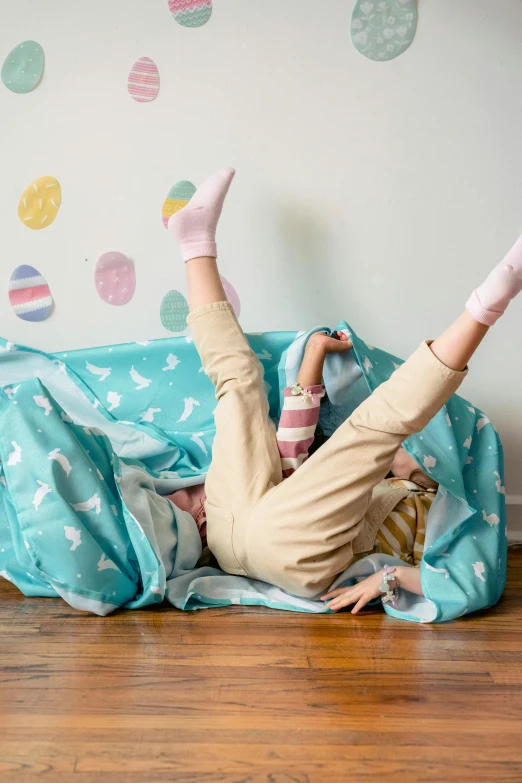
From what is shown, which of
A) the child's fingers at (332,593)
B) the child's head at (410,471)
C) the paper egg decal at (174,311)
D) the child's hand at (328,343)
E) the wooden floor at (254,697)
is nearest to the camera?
the wooden floor at (254,697)

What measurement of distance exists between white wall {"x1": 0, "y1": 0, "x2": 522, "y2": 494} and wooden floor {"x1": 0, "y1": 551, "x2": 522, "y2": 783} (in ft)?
2.47

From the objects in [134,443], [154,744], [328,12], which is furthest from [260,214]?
[154,744]

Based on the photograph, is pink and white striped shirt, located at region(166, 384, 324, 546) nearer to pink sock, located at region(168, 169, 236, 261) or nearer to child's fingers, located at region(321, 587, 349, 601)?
child's fingers, located at region(321, 587, 349, 601)

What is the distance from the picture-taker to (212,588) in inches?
52.4

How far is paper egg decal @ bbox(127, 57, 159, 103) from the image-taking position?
173cm

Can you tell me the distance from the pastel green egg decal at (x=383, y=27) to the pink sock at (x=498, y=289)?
0.69 meters

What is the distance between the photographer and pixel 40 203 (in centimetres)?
181

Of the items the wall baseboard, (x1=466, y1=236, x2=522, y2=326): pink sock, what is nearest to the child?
(x1=466, y1=236, x2=522, y2=326): pink sock

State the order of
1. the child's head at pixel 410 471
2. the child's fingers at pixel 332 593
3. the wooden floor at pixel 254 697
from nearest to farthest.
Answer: the wooden floor at pixel 254 697
the child's fingers at pixel 332 593
the child's head at pixel 410 471

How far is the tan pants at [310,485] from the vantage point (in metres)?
1.23

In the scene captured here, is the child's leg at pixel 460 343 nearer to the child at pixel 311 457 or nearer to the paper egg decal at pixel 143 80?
the child at pixel 311 457

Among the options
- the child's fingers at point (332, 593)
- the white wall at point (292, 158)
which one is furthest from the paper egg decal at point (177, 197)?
the child's fingers at point (332, 593)

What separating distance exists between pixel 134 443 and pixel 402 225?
2.51 feet

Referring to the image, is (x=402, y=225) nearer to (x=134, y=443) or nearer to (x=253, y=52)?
(x=253, y=52)
